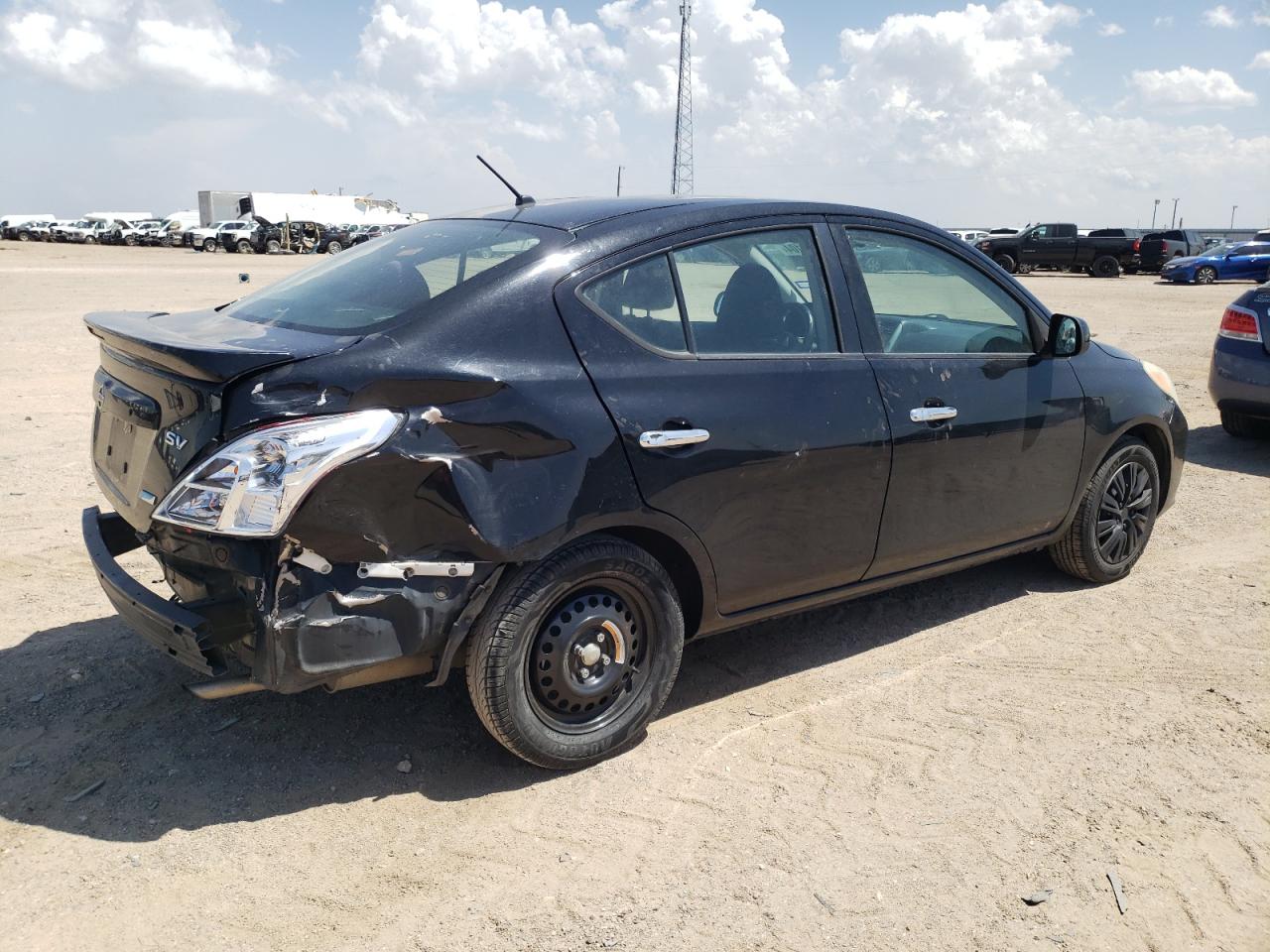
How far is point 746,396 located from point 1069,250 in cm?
3557

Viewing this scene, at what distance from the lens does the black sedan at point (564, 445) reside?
2883mm

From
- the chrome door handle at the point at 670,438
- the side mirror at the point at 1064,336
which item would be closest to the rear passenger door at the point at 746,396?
the chrome door handle at the point at 670,438

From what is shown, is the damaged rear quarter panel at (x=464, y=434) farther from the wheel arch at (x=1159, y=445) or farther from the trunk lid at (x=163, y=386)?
the wheel arch at (x=1159, y=445)

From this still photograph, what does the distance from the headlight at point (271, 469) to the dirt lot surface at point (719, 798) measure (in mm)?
965

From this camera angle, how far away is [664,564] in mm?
3609

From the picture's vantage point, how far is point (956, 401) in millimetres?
4191

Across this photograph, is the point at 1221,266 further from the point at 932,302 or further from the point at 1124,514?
the point at 932,302

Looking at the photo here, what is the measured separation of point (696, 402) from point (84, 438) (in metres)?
A: 5.87

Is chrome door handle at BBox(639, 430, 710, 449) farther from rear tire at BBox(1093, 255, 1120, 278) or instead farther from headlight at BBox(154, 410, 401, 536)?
rear tire at BBox(1093, 255, 1120, 278)

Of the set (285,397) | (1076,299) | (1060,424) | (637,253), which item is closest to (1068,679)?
(1060,424)

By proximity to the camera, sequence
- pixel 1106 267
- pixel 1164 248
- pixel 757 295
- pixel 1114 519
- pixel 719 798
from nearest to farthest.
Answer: pixel 719 798
pixel 757 295
pixel 1114 519
pixel 1106 267
pixel 1164 248

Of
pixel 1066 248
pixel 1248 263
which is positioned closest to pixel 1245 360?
pixel 1248 263

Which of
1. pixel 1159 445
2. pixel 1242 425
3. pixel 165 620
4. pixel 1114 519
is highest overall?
pixel 1159 445

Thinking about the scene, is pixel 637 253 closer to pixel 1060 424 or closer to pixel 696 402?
pixel 696 402
